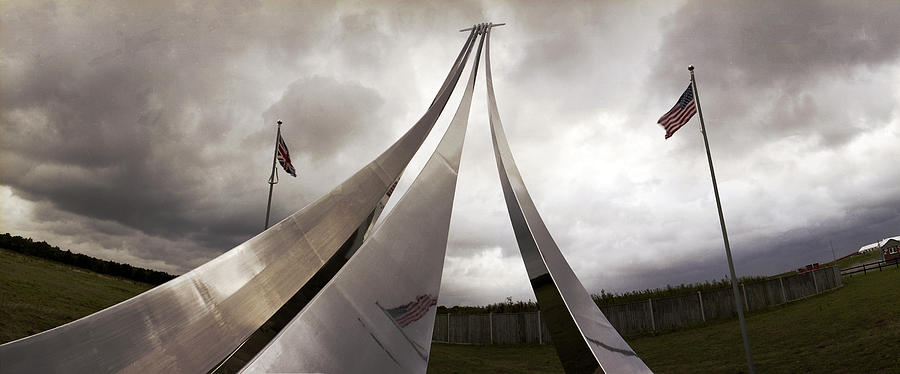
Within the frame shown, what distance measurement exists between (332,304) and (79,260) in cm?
2327

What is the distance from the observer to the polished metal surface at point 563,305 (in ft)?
21.6

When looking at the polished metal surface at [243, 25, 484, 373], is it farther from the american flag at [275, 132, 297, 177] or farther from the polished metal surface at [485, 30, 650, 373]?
the american flag at [275, 132, 297, 177]

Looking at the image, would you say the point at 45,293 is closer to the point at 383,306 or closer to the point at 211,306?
the point at 211,306

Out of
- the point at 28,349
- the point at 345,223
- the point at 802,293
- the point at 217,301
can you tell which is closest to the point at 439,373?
the point at 345,223

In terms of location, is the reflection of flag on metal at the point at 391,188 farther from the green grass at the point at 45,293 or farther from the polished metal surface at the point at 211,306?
the green grass at the point at 45,293

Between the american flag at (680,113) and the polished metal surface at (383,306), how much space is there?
7185mm

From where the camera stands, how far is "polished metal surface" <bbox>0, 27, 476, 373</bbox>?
213 inches

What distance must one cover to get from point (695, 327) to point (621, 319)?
2.88 metres

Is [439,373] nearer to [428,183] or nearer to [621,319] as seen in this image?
[428,183]

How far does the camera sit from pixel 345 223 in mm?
9336

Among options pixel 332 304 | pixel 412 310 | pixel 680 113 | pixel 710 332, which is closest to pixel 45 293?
pixel 332 304

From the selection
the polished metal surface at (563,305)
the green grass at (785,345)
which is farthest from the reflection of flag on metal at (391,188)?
the green grass at (785,345)

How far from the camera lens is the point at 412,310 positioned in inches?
252

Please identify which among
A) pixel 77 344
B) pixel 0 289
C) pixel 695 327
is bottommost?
pixel 695 327
